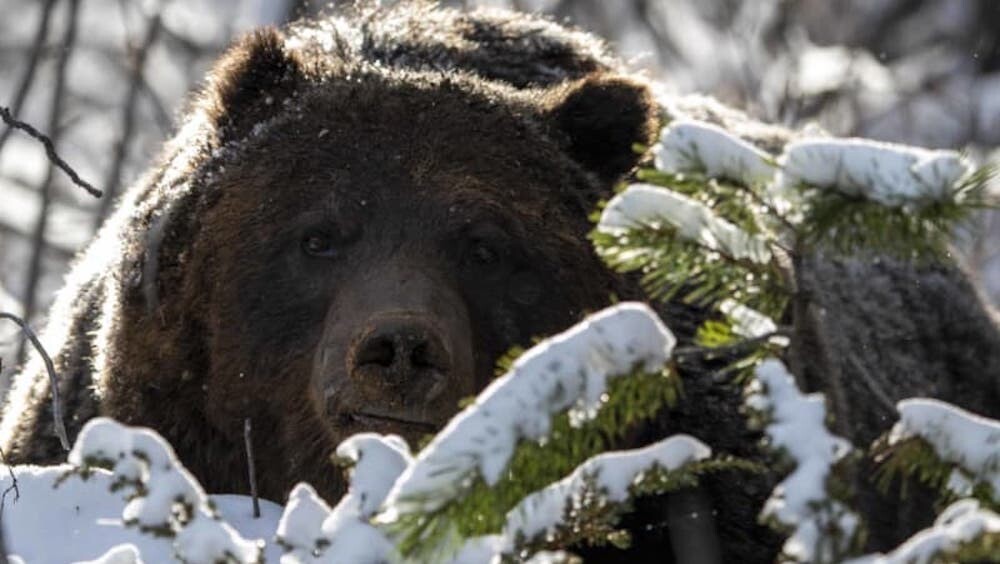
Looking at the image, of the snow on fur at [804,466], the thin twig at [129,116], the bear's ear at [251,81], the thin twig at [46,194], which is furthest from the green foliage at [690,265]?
the thin twig at [129,116]

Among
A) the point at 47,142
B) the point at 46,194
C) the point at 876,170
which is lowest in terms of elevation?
the point at 876,170

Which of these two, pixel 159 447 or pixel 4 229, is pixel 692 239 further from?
pixel 4 229

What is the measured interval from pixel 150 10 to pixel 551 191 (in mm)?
6246

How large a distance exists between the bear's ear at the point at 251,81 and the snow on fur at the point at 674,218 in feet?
9.56

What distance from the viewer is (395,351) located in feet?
15.4

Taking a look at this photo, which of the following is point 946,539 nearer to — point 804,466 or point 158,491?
point 804,466

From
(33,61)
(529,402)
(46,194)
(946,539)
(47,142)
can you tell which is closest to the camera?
(946,539)

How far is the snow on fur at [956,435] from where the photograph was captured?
10.1ft

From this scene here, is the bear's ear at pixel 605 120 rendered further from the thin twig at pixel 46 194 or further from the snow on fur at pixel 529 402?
the snow on fur at pixel 529 402

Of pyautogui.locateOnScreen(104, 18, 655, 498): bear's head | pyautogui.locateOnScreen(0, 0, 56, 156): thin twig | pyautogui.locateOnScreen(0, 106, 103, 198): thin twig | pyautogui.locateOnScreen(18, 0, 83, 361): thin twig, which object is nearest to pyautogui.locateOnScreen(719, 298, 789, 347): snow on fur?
pyautogui.locateOnScreen(0, 106, 103, 198): thin twig

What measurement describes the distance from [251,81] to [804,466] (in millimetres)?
3492

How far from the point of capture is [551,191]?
5.88m

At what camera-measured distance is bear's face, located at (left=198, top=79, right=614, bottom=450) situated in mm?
5660

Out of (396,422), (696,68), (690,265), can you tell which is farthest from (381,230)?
(696,68)
